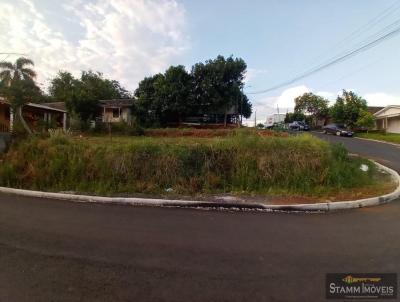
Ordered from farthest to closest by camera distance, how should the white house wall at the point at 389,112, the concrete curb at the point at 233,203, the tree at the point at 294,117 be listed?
the tree at the point at 294,117 → the white house wall at the point at 389,112 → the concrete curb at the point at 233,203

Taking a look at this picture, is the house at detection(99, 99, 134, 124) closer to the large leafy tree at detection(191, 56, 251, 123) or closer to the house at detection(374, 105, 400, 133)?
the large leafy tree at detection(191, 56, 251, 123)

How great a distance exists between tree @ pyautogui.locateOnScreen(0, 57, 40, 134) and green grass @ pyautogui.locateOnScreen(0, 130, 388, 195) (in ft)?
32.3

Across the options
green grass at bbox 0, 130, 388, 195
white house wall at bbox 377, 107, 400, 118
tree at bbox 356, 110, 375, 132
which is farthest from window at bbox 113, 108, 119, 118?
white house wall at bbox 377, 107, 400, 118

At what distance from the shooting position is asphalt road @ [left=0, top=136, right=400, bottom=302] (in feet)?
11.8

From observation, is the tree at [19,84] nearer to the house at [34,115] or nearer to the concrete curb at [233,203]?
the house at [34,115]

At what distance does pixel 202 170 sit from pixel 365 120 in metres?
35.4

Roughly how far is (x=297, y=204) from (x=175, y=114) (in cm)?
3056

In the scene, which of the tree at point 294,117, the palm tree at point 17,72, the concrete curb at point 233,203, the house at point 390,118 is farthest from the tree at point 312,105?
the concrete curb at point 233,203

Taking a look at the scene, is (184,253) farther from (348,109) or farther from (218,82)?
(348,109)

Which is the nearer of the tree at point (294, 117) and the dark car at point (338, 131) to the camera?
the dark car at point (338, 131)

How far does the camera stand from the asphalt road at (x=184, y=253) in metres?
3.60

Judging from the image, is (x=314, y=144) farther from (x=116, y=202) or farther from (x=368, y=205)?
(x=116, y=202)

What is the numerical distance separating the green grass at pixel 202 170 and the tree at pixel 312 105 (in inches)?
2070

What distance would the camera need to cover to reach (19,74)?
23172 mm
